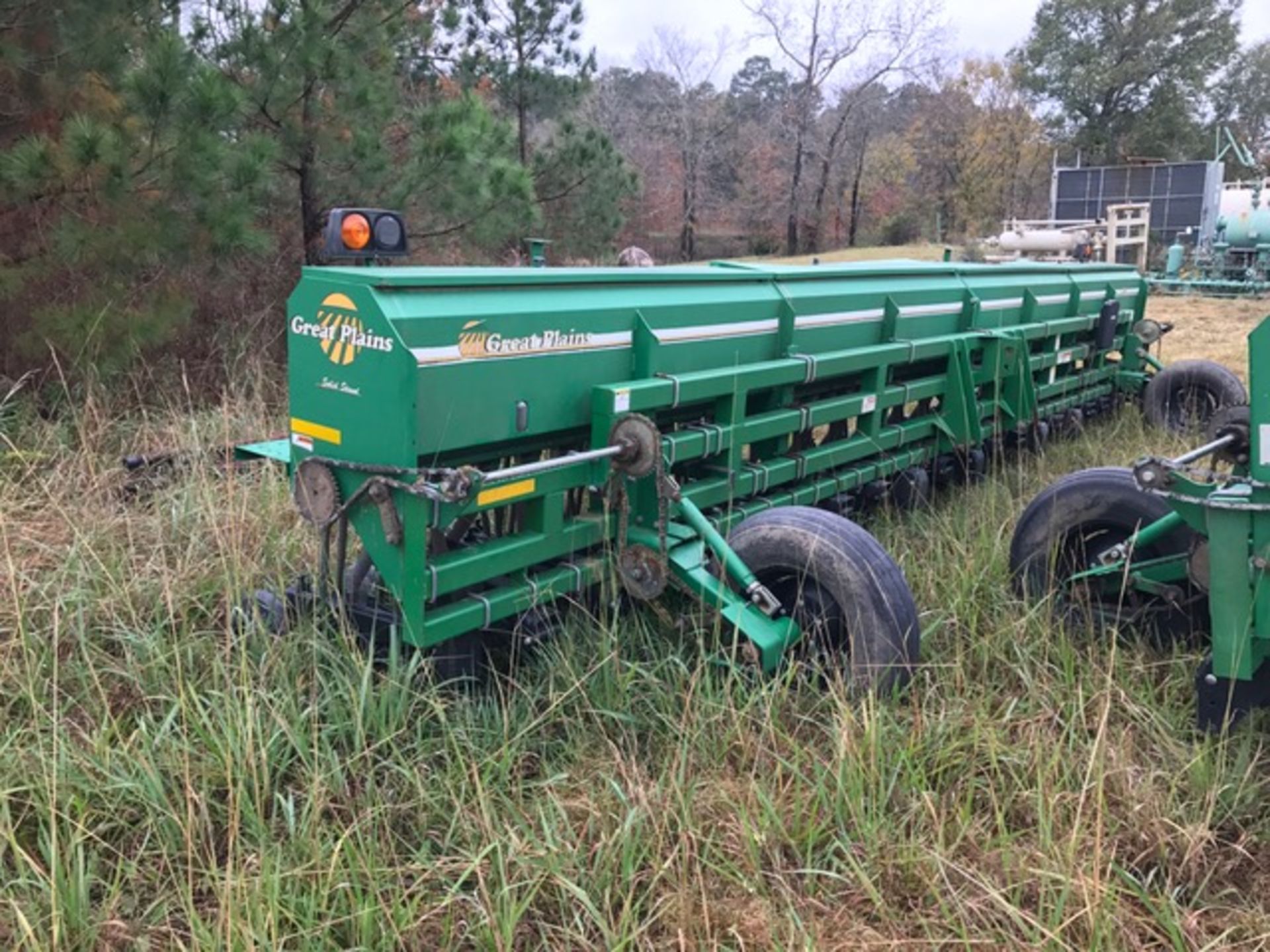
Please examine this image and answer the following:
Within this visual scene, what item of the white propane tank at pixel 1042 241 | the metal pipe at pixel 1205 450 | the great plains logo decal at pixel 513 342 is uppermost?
the white propane tank at pixel 1042 241

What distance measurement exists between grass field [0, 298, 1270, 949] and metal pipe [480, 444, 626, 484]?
1.64 feet

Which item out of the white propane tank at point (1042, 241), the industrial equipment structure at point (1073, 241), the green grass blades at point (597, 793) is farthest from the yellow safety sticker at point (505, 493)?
the white propane tank at point (1042, 241)

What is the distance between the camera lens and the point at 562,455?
3.66m

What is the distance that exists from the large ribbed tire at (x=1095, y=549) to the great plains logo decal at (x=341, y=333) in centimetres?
236

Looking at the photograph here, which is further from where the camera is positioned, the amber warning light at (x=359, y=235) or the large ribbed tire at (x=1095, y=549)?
the large ribbed tire at (x=1095, y=549)

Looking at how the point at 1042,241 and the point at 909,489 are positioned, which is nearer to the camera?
the point at 909,489

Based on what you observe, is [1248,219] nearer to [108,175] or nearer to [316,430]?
[108,175]

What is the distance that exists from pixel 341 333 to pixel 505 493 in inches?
Answer: 24.9

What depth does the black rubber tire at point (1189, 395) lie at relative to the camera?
7348 millimetres

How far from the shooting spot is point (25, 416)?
5.86 meters

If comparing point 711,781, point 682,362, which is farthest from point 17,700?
point 682,362

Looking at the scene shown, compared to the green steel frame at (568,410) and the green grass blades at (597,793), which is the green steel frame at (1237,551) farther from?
the green steel frame at (568,410)

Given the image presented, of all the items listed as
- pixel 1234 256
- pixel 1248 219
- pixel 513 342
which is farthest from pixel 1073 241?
pixel 513 342

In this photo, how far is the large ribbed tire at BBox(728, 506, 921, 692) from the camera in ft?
10.2
